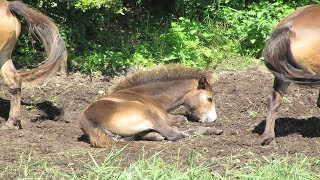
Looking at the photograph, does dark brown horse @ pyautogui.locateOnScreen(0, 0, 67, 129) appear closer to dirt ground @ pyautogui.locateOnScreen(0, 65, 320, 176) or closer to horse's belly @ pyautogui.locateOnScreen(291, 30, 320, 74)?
dirt ground @ pyautogui.locateOnScreen(0, 65, 320, 176)

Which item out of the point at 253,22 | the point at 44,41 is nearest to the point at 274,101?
the point at 44,41

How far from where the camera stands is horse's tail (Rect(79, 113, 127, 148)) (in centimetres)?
738

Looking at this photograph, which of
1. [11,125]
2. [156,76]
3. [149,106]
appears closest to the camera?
[149,106]

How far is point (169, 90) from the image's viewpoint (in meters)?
8.52

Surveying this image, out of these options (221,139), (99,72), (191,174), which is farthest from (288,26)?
(99,72)

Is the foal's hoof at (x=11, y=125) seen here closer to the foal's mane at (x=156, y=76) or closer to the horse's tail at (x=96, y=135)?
the horse's tail at (x=96, y=135)

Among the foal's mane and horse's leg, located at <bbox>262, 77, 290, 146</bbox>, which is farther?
the foal's mane

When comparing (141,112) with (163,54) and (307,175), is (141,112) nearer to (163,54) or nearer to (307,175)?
(307,175)

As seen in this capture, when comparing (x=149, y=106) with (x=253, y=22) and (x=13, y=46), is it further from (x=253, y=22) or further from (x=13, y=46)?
(x=253, y=22)

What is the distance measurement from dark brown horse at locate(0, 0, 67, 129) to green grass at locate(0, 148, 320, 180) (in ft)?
6.21

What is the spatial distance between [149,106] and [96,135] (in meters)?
0.86

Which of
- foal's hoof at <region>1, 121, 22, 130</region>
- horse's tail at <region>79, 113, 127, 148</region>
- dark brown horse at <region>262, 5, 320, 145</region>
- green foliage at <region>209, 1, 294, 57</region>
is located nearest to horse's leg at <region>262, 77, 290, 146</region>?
dark brown horse at <region>262, 5, 320, 145</region>

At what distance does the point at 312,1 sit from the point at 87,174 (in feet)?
25.8

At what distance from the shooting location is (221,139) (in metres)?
7.56
